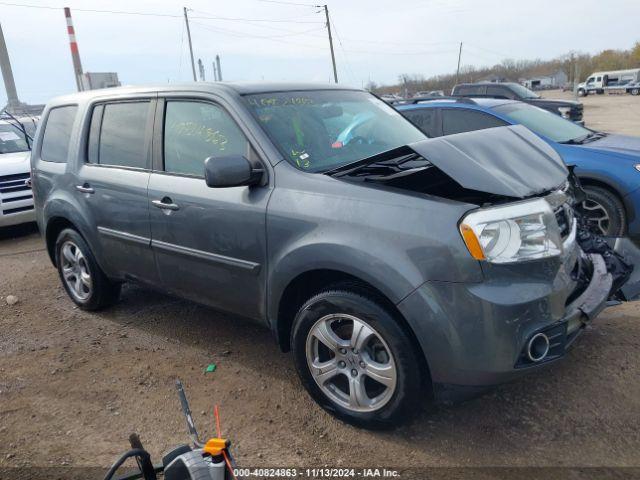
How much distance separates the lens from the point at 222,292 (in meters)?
3.36

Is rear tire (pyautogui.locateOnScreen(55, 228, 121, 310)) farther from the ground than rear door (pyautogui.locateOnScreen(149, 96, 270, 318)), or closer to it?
closer to it

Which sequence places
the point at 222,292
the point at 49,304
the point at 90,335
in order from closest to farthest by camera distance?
the point at 222,292 → the point at 90,335 → the point at 49,304

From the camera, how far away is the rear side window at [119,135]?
383 cm

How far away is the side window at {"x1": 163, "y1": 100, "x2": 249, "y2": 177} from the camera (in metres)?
3.28

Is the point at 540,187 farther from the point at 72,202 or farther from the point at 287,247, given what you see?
the point at 72,202

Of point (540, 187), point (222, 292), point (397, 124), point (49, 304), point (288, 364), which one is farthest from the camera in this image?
point (49, 304)

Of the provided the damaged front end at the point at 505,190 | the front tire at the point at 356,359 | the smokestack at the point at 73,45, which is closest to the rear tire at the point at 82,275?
the front tire at the point at 356,359

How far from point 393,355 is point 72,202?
3.10 m

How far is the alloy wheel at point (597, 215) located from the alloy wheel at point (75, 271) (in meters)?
4.88

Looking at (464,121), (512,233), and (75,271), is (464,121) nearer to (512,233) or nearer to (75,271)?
(512,233)

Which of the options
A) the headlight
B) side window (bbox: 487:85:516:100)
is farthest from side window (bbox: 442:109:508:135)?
side window (bbox: 487:85:516:100)

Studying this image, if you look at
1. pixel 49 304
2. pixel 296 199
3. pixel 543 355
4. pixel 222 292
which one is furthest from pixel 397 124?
pixel 49 304


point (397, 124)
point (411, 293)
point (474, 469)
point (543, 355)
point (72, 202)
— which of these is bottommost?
point (474, 469)

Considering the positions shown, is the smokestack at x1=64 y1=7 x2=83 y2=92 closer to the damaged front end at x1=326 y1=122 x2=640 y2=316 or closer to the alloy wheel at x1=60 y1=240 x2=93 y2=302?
the alloy wheel at x1=60 y1=240 x2=93 y2=302
